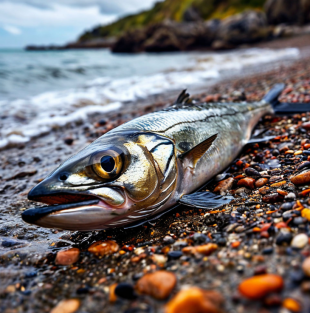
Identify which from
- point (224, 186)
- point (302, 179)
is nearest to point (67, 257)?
point (224, 186)

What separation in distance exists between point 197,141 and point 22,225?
2.11 meters

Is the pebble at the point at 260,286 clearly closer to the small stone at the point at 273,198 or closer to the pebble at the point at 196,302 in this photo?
the pebble at the point at 196,302

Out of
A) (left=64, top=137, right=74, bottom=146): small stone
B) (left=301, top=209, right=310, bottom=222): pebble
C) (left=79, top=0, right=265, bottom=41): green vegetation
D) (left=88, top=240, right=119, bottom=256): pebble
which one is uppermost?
(left=79, top=0, right=265, bottom=41): green vegetation

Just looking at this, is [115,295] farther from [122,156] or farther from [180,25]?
[180,25]

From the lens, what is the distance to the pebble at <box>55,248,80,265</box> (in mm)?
2182

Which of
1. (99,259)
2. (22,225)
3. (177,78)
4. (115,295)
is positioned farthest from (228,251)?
(177,78)

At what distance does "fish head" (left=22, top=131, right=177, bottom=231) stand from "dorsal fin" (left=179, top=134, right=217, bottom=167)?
33 cm

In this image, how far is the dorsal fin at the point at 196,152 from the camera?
9.00 ft

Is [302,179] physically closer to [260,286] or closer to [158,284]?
[260,286]

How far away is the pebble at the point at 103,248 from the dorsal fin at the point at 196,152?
1.06 metres

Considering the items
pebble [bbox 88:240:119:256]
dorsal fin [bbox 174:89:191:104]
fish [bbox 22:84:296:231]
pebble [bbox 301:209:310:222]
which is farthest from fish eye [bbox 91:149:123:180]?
dorsal fin [bbox 174:89:191:104]

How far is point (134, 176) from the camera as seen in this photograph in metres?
2.23

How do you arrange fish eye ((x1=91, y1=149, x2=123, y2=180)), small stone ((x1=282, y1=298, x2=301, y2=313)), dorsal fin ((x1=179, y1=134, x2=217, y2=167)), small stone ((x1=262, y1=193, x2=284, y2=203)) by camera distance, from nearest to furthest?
small stone ((x1=282, y1=298, x2=301, y2=313)) < fish eye ((x1=91, y1=149, x2=123, y2=180)) < small stone ((x1=262, y1=193, x2=284, y2=203)) < dorsal fin ((x1=179, y1=134, x2=217, y2=167))

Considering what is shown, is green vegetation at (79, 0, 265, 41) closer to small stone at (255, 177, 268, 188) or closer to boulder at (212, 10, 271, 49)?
boulder at (212, 10, 271, 49)
